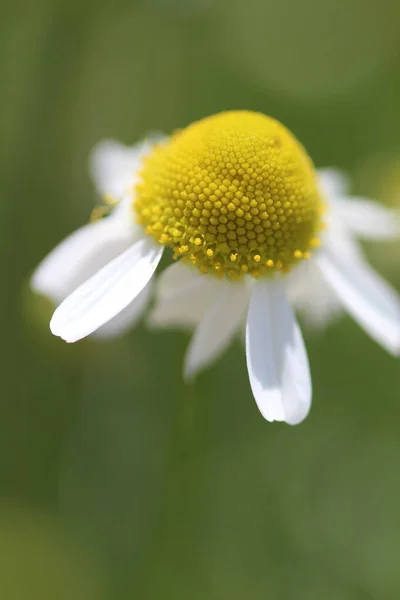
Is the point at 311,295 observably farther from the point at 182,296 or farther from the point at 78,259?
the point at 78,259

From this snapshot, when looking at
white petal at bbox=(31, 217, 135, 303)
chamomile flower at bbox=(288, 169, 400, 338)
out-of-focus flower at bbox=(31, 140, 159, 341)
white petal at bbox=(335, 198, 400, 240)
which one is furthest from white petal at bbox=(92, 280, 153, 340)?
white petal at bbox=(335, 198, 400, 240)

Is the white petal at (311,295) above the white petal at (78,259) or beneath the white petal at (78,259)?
above

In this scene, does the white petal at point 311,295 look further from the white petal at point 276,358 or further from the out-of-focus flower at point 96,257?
the out-of-focus flower at point 96,257

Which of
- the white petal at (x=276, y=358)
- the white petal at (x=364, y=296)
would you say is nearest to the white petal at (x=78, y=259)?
the white petal at (x=276, y=358)

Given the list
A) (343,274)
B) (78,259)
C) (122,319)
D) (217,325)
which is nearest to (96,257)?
(78,259)

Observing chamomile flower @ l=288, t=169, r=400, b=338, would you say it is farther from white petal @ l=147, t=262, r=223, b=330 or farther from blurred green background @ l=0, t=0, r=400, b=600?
blurred green background @ l=0, t=0, r=400, b=600

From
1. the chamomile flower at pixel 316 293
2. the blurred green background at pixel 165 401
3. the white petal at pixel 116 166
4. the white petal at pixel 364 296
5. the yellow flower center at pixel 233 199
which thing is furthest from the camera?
the blurred green background at pixel 165 401
